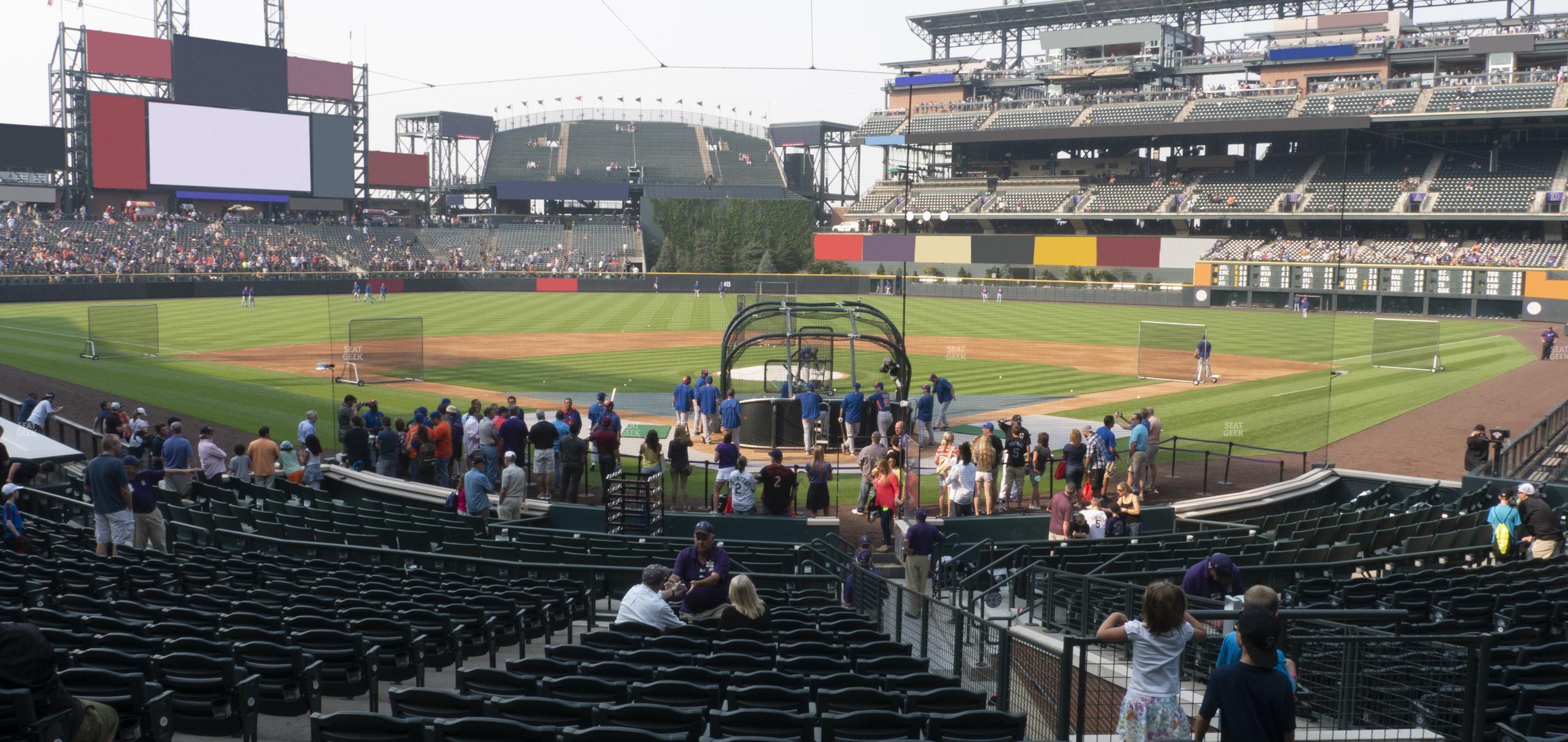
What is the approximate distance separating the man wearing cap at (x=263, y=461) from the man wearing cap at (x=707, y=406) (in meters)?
9.23

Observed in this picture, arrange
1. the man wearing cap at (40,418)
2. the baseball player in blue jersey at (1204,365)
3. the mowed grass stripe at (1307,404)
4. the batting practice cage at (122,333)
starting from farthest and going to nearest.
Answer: the batting practice cage at (122,333), the baseball player in blue jersey at (1204,365), the mowed grass stripe at (1307,404), the man wearing cap at (40,418)

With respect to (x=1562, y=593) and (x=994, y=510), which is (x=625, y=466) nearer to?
(x=994, y=510)

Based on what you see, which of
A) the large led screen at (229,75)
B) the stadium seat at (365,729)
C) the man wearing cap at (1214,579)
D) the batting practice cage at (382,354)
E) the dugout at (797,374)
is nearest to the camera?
the stadium seat at (365,729)

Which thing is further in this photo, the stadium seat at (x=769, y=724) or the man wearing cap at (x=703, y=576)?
the man wearing cap at (x=703, y=576)

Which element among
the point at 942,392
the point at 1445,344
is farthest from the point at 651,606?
the point at 1445,344

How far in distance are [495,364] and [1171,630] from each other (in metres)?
32.4

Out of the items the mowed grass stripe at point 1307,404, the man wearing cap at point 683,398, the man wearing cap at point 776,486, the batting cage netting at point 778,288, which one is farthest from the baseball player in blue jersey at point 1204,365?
the batting cage netting at point 778,288

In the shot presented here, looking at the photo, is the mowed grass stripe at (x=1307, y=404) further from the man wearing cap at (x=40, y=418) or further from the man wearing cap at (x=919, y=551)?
the man wearing cap at (x=40, y=418)

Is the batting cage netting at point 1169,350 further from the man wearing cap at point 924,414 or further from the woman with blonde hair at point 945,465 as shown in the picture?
the woman with blonde hair at point 945,465

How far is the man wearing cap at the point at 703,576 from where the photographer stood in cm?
875

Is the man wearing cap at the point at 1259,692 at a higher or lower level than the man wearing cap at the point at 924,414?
higher

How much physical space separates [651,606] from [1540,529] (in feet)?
38.1

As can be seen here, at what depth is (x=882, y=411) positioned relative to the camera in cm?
2223

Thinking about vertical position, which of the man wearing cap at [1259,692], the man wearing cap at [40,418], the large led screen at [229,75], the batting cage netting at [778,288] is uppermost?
the large led screen at [229,75]
